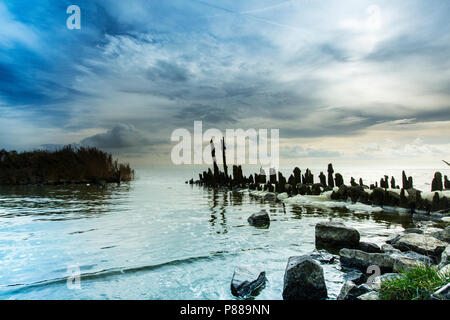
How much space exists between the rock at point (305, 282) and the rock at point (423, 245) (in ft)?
10.4

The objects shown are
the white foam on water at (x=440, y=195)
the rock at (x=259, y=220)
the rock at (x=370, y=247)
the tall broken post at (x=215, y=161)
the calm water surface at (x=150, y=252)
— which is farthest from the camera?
the tall broken post at (x=215, y=161)

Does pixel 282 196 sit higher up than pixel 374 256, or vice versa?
pixel 374 256

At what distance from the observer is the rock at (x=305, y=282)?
450 cm

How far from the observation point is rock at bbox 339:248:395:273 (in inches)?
209

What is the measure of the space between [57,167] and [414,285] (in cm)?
5211

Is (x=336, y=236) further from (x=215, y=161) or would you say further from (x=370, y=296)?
(x=215, y=161)

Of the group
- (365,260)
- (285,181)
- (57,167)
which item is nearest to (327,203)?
(285,181)

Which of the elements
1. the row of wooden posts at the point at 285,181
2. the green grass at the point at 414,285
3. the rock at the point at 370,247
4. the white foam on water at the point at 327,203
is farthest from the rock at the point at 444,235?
the row of wooden posts at the point at 285,181

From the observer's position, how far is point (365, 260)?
18.6ft

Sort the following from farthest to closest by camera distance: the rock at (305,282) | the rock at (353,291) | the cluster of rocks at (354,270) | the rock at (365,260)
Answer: the rock at (365,260)
the rock at (305,282)
the cluster of rocks at (354,270)
the rock at (353,291)

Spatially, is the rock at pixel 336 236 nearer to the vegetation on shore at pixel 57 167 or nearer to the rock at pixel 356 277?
the rock at pixel 356 277

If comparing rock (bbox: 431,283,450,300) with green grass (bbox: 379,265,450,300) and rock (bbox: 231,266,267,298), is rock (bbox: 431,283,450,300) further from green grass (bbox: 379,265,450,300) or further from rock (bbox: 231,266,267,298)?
rock (bbox: 231,266,267,298)
